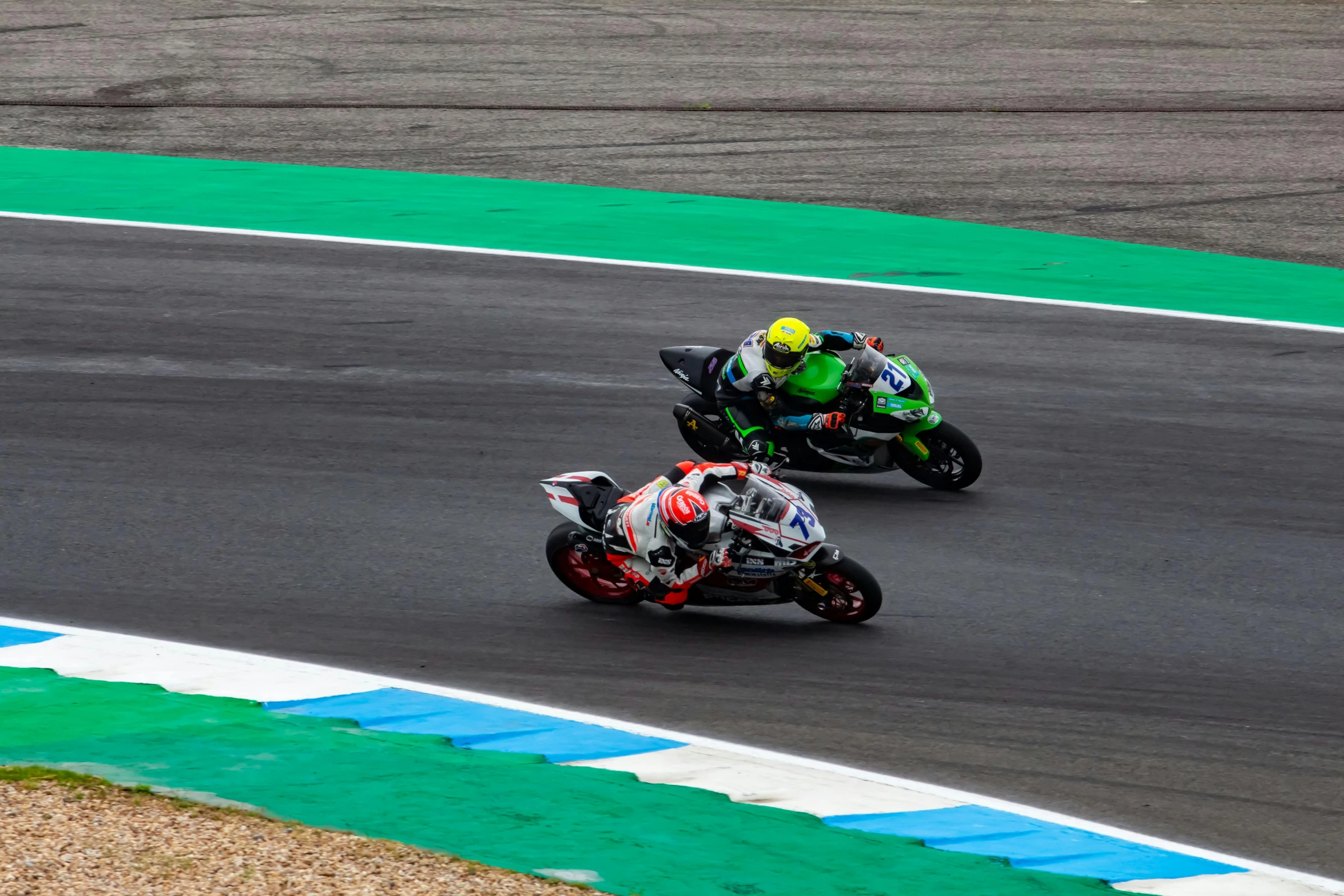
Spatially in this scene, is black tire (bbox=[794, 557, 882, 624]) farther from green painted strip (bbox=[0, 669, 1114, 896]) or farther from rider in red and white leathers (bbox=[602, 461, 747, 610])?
green painted strip (bbox=[0, 669, 1114, 896])

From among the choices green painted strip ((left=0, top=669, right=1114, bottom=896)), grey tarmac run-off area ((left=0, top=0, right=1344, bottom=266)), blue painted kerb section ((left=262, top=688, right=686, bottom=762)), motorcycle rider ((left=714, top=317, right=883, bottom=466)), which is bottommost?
green painted strip ((left=0, top=669, right=1114, bottom=896))

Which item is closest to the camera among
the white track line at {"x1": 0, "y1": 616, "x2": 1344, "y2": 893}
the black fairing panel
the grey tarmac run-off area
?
the white track line at {"x1": 0, "y1": 616, "x2": 1344, "y2": 893}

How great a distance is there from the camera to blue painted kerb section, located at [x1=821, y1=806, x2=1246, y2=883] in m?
7.05

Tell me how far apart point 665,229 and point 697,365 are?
643cm

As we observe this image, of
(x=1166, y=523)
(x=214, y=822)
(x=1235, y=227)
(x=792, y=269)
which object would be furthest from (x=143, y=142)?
(x=214, y=822)

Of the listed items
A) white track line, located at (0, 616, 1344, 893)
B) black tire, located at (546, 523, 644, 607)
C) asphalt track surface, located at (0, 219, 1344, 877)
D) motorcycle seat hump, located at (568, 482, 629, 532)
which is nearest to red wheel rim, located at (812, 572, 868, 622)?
asphalt track surface, located at (0, 219, 1344, 877)

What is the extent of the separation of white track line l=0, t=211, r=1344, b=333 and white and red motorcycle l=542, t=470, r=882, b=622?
702cm

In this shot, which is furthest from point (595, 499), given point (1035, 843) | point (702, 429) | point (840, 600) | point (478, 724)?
point (1035, 843)

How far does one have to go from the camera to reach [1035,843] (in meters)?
7.27

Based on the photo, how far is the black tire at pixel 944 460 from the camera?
11.6 meters

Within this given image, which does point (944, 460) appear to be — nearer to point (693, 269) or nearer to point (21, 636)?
point (693, 269)

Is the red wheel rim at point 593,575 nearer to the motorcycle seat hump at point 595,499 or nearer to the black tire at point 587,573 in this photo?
the black tire at point 587,573

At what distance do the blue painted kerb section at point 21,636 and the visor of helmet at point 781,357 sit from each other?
4875mm

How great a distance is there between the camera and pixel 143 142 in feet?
69.7
